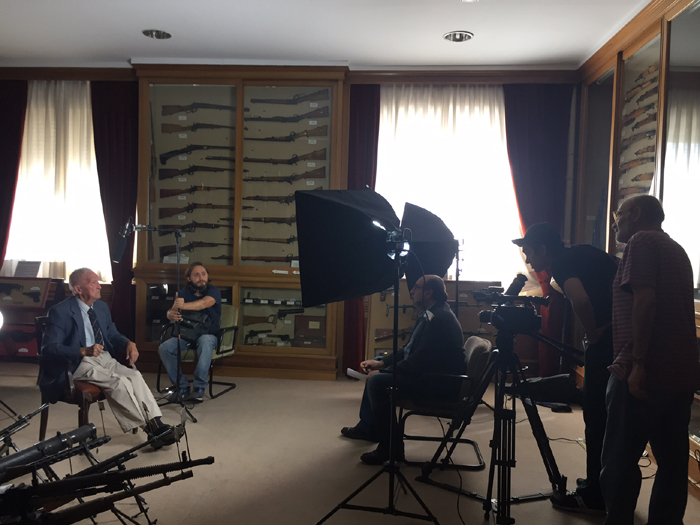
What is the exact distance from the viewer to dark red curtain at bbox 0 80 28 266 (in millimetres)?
5539

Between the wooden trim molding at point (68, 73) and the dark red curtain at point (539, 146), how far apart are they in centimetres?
379

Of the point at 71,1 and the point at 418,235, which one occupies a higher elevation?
the point at 71,1

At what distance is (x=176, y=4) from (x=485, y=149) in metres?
3.02

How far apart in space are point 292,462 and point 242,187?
9.61 feet

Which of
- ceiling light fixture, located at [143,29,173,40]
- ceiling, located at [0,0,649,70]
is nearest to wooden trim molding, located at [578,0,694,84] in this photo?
ceiling, located at [0,0,649,70]

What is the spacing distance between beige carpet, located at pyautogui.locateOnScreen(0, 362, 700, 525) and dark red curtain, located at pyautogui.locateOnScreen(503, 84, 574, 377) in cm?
188

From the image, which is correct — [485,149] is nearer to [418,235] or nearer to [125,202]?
[418,235]

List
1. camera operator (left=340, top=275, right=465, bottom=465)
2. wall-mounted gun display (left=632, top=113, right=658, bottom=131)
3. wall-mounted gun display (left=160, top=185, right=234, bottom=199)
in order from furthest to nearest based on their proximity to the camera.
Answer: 1. wall-mounted gun display (left=160, top=185, right=234, bottom=199)
2. wall-mounted gun display (left=632, top=113, right=658, bottom=131)
3. camera operator (left=340, top=275, right=465, bottom=465)

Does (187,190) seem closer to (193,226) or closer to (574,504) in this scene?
(193,226)

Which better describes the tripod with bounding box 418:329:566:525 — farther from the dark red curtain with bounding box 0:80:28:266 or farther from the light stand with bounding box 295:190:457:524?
the dark red curtain with bounding box 0:80:28:266

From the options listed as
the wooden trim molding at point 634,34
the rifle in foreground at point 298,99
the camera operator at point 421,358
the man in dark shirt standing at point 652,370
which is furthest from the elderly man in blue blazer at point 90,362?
the wooden trim molding at point 634,34

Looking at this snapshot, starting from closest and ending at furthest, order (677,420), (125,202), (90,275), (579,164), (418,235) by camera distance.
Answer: (677,420), (418,235), (90,275), (579,164), (125,202)

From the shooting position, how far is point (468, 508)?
8.61 feet

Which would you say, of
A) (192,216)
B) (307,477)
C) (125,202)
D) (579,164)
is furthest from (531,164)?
(125,202)
